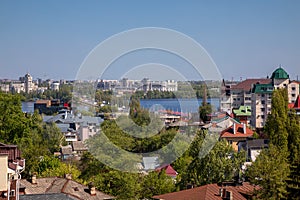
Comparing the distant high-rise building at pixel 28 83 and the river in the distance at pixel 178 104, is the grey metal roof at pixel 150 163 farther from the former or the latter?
the distant high-rise building at pixel 28 83

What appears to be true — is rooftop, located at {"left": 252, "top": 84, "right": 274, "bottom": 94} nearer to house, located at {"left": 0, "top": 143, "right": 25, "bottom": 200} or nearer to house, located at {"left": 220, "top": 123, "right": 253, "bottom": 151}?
house, located at {"left": 220, "top": 123, "right": 253, "bottom": 151}

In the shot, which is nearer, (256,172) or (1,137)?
(256,172)

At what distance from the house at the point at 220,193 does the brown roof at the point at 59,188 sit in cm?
239

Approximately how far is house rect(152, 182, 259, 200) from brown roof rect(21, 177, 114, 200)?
7.83ft

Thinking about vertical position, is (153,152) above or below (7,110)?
below

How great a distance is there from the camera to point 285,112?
1188 inches

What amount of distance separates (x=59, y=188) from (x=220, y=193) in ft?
16.1

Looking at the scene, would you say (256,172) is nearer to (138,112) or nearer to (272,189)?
(272,189)

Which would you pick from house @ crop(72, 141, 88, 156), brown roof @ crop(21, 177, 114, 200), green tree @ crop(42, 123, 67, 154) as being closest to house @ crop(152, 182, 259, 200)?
brown roof @ crop(21, 177, 114, 200)

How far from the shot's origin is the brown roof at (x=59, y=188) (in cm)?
1828

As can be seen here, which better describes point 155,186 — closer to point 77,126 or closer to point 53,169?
point 53,169


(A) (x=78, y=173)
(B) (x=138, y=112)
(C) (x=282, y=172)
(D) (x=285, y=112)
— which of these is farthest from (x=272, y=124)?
(B) (x=138, y=112)

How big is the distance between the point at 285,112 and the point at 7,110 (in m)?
13.7

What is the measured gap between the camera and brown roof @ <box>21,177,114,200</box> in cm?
1828
